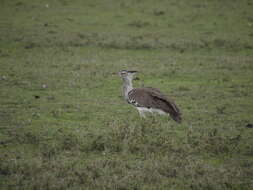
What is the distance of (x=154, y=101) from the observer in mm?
8000

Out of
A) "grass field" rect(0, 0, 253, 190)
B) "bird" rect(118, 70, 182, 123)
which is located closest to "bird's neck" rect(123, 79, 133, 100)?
"bird" rect(118, 70, 182, 123)

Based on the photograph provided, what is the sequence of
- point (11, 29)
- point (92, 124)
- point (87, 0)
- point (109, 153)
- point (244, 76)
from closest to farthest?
point (109, 153) → point (92, 124) → point (244, 76) → point (11, 29) → point (87, 0)

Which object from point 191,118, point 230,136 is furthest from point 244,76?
point 230,136

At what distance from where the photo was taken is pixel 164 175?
6070 mm

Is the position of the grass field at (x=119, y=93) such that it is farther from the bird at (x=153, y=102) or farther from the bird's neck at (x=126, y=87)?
the bird's neck at (x=126, y=87)

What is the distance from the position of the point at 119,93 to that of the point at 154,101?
2679mm

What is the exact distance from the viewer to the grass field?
6.12m

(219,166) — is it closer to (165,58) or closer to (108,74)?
(108,74)

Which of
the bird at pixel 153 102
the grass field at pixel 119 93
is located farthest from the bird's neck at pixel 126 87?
the grass field at pixel 119 93

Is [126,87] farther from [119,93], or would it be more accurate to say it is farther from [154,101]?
[119,93]

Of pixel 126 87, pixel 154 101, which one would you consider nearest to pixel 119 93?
pixel 126 87

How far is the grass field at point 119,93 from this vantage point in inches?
241

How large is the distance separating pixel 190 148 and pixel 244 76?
543 cm

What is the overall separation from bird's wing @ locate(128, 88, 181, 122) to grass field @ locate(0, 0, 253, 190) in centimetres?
28
